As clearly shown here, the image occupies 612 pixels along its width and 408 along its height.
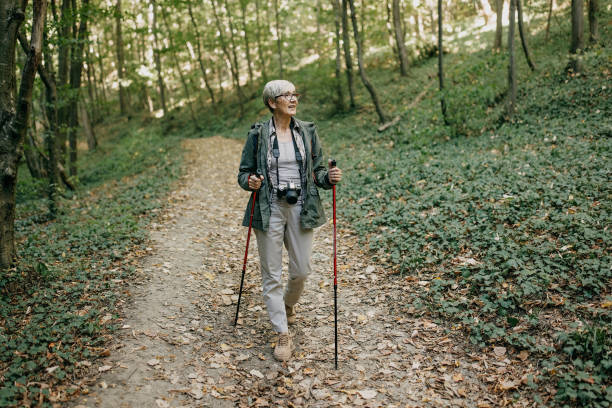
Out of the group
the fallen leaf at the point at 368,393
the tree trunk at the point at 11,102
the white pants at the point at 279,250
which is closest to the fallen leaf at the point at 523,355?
the fallen leaf at the point at 368,393

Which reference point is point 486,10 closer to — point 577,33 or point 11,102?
point 577,33

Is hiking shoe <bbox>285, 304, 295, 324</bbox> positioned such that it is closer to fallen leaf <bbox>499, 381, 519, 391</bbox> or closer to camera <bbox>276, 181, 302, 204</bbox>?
camera <bbox>276, 181, 302, 204</bbox>

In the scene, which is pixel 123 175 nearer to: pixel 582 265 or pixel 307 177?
pixel 307 177

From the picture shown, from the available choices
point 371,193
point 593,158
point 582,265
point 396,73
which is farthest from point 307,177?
point 396,73

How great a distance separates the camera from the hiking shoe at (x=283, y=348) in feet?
13.0

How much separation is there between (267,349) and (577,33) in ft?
44.0

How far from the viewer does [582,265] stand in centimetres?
431

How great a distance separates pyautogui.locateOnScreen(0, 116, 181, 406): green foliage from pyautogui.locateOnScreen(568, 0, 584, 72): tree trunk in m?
13.1

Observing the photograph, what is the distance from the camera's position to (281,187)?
151 inches

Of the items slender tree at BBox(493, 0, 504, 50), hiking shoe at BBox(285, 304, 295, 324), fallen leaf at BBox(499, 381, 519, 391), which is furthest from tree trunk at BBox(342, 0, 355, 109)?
fallen leaf at BBox(499, 381, 519, 391)

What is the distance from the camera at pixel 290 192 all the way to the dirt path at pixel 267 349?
5.64 ft

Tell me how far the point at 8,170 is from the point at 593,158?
368 inches

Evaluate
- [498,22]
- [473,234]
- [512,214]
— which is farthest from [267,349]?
[498,22]

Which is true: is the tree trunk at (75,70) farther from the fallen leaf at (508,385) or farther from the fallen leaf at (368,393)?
the fallen leaf at (508,385)
